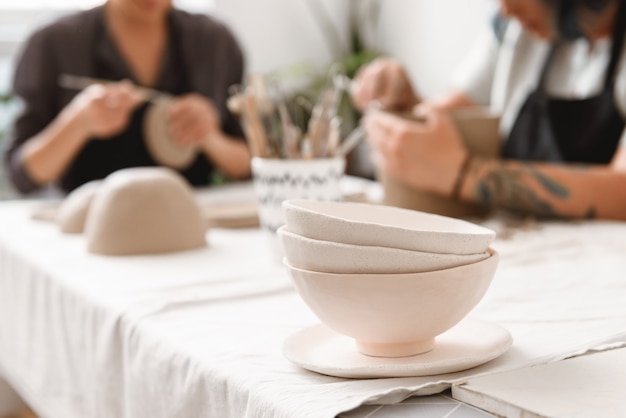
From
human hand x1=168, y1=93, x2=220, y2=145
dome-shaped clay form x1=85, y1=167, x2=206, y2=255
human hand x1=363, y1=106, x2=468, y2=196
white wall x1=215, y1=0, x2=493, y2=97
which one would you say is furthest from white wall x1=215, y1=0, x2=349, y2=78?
dome-shaped clay form x1=85, y1=167, x2=206, y2=255

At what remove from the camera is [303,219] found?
580 mm

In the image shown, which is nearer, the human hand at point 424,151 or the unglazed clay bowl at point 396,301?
the unglazed clay bowl at point 396,301

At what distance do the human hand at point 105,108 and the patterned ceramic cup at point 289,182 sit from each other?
569mm

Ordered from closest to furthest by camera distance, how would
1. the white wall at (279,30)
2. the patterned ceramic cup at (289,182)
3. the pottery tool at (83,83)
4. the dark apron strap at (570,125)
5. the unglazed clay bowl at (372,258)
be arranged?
the unglazed clay bowl at (372,258) → the patterned ceramic cup at (289,182) → the dark apron strap at (570,125) → the pottery tool at (83,83) → the white wall at (279,30)

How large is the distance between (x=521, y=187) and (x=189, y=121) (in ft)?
2.28

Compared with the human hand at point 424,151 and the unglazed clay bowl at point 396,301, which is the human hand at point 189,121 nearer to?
the human hand at point 424,151

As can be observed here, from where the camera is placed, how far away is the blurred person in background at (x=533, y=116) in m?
1.28

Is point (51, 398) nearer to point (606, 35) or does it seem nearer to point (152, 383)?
point (152, 383)

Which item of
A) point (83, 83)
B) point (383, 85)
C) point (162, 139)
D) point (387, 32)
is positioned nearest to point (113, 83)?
point (83, 83)

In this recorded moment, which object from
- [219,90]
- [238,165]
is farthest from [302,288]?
[219,90]

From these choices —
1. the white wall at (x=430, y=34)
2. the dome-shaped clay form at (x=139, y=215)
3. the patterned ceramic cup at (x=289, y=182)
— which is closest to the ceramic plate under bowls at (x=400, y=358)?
the patterned ceramic cup at (x=289, y=182)

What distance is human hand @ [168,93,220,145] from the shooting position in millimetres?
1607

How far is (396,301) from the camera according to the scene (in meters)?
0.56

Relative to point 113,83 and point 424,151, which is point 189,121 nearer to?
point 113,83
